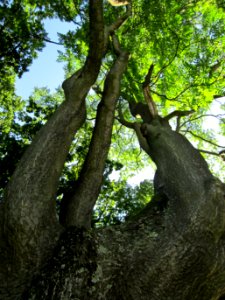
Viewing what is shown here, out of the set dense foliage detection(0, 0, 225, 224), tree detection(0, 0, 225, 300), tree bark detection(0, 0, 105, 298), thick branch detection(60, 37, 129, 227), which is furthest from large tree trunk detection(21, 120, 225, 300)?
dense foliage detection(0, 0, 225, 224)

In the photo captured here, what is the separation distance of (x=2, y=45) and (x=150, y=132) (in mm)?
6587

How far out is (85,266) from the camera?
139 inches

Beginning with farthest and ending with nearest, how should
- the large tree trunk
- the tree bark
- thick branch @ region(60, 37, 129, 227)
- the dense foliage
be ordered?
the dense foliage < thick branch @ region(60, 37, 129, 227) < the tree bark < the large tree trunk

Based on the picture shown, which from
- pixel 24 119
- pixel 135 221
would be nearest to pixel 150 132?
pixel 135 221

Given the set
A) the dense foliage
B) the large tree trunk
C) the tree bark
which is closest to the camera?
the large tree trunk

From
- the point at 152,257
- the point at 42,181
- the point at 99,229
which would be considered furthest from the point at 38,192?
the point at 152,257

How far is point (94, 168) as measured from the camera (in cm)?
518

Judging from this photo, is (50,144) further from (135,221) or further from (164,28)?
(164,28)

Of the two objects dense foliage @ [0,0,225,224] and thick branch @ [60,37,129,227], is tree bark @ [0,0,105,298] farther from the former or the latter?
dense foliage @ [0,0,225,224]

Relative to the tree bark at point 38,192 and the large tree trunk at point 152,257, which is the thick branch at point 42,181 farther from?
the large tree trunk at point 152,257

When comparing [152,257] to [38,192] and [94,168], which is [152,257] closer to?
[38,192]

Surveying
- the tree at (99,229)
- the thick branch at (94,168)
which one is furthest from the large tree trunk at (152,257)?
the thick branch at (94,168)

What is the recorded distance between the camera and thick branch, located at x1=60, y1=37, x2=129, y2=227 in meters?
4.64

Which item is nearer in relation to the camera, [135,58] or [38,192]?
[38,192]
